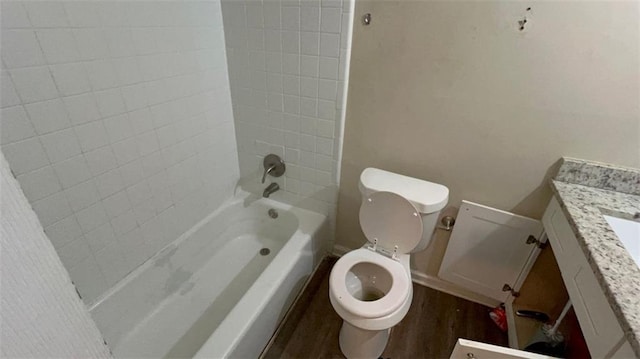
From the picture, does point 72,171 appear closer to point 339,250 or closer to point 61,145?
point 61,145

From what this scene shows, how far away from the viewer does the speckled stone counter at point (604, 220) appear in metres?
0.75

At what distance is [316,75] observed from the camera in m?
1.51

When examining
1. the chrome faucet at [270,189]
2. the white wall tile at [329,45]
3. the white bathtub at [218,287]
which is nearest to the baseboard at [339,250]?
the white bathtub at [218,287]

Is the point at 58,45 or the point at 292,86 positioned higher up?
the point at 58,45

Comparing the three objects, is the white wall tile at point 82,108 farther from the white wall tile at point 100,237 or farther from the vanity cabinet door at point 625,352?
the vanity cabinet door at point 625,352

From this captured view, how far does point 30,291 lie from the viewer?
0.40 m

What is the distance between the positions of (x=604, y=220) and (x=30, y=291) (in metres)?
1.51

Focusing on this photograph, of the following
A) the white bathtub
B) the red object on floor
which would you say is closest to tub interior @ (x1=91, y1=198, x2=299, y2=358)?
the white bathtub

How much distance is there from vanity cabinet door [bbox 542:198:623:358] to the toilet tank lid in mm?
434

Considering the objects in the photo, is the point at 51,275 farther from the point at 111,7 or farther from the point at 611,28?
the point at 611,28

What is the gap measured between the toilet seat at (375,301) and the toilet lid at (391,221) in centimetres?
9

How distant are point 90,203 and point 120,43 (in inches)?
25.6

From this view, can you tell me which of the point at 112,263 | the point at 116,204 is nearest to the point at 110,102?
the point at 116,204

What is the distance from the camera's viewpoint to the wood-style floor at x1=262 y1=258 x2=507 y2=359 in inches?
58.9
